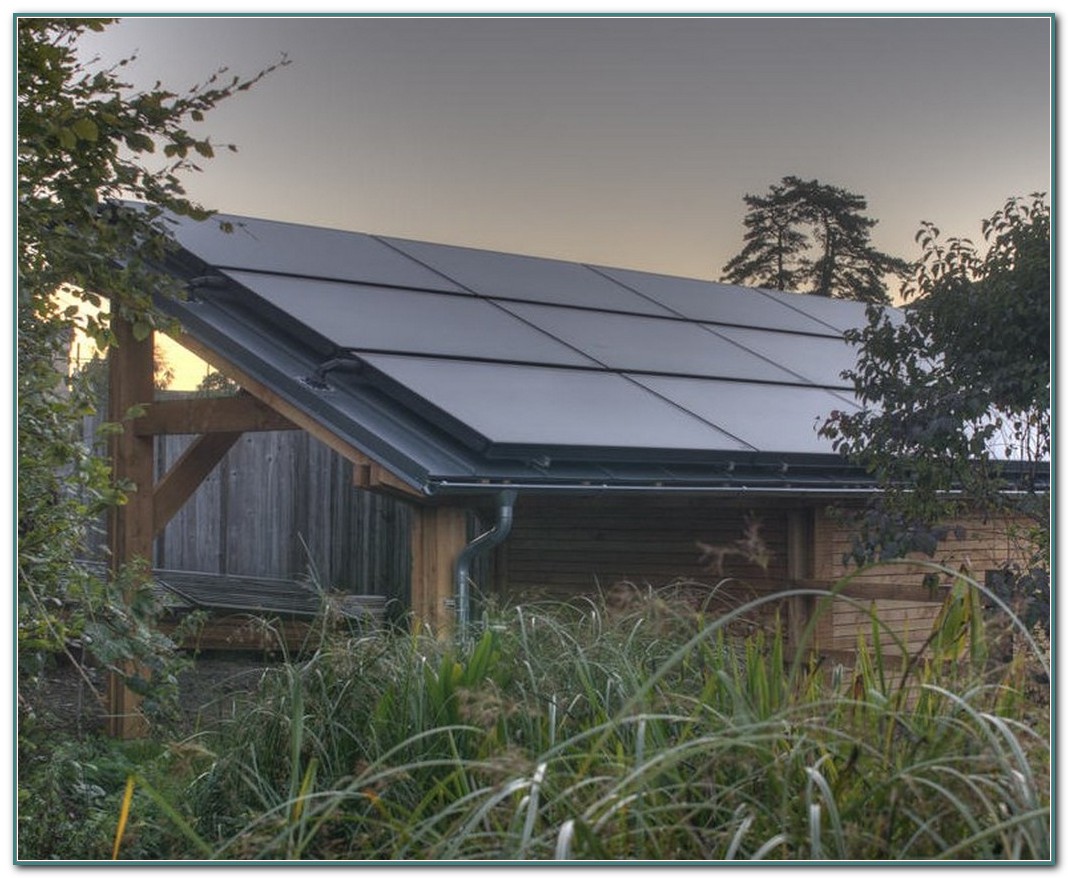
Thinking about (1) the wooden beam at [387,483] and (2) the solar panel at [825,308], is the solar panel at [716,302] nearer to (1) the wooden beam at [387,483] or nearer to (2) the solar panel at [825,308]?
(2) the solar panel at [825,308]

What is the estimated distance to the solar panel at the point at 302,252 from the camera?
7.49 metres

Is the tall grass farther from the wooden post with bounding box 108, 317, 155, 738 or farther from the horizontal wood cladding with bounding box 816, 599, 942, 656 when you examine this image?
the wooden post with bounding box 108, 317, 155, 738

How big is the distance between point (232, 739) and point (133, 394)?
4.60 metres

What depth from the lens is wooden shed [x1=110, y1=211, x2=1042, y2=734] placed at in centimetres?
604

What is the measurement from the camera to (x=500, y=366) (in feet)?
22.5

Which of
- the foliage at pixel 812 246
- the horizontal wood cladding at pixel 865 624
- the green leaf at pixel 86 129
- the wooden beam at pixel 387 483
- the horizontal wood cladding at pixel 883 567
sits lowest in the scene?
the horizontal wood cladding at pixel 865 624

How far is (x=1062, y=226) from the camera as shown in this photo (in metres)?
4.55

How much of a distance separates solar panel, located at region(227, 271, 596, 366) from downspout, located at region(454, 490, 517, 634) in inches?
45.8

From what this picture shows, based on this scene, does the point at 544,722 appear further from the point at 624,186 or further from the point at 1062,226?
the point at 624,186

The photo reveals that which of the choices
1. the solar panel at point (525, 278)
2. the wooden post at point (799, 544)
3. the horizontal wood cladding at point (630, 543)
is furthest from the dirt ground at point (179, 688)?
the wooden post at point (799, 544)

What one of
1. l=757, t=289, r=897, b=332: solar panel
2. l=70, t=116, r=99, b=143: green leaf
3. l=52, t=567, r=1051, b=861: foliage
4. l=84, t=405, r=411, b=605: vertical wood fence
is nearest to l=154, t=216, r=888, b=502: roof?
l=757, t=289, r=897, b=332: solar panel

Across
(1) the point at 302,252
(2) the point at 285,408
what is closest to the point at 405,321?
(2) the point at 285,408

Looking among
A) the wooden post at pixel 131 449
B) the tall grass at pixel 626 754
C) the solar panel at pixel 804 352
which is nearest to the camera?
the tall grass at pixel 626 754

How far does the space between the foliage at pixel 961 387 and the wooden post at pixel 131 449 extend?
159 inches
